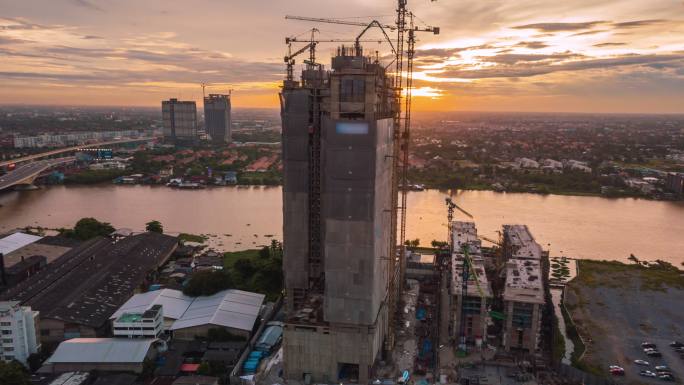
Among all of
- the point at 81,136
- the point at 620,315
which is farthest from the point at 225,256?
the point at 81,136

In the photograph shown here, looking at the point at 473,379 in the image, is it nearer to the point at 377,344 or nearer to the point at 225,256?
the point at 377,344

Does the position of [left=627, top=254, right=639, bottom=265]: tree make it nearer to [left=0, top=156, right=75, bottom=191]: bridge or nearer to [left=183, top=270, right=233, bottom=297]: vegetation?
[left=183, top=270, right=233, bottom=297]: vegetation

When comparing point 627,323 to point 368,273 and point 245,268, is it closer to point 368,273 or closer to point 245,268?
point 368,273

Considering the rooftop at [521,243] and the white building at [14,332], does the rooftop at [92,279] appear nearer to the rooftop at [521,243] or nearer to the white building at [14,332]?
the white building at [14,332]

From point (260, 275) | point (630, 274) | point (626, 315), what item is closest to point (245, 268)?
point (260, 275)

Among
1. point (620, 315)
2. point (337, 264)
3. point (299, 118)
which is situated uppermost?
point (299, 118)

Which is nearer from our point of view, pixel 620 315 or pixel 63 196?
pixel 620 315

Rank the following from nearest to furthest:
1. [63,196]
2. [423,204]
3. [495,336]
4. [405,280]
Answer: [495,336] → [405,280] → [423,204] → [63,196]
